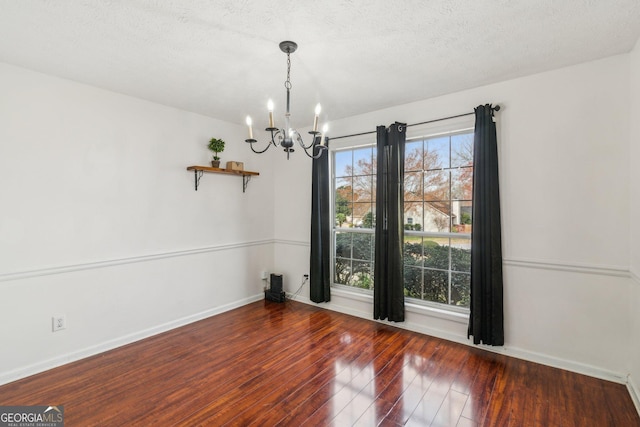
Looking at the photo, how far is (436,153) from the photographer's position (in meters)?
3.38

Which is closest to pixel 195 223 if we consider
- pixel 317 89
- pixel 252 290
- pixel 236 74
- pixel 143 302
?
pixel 143 302

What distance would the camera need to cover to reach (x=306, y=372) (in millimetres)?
2557

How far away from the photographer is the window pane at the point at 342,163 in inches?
162

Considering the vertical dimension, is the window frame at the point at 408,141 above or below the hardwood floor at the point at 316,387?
above

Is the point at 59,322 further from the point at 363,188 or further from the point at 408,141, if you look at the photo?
the point at 408,141

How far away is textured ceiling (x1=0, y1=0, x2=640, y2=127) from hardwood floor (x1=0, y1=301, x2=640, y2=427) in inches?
100

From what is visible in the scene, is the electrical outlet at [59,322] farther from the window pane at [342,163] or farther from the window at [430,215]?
the window pane at [342,163]

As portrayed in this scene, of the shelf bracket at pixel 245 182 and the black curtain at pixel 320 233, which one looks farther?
the shelf bracket at pixel 245 182

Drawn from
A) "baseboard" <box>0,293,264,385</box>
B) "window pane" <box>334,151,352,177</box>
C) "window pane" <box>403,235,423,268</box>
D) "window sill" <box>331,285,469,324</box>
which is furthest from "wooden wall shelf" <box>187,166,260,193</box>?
"window pane" <box>403,235,423,268</box>

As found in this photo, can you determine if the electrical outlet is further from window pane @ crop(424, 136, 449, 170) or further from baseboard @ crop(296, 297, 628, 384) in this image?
window pane @ crop(424, 136, 449, 170)

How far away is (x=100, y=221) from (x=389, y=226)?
296 cm

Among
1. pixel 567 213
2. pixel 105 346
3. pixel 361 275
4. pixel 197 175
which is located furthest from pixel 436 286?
pixel 105 346

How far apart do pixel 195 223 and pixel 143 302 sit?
1.03m

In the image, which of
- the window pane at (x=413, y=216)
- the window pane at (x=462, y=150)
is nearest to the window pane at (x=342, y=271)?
the window pane at (x=413, y=216)
